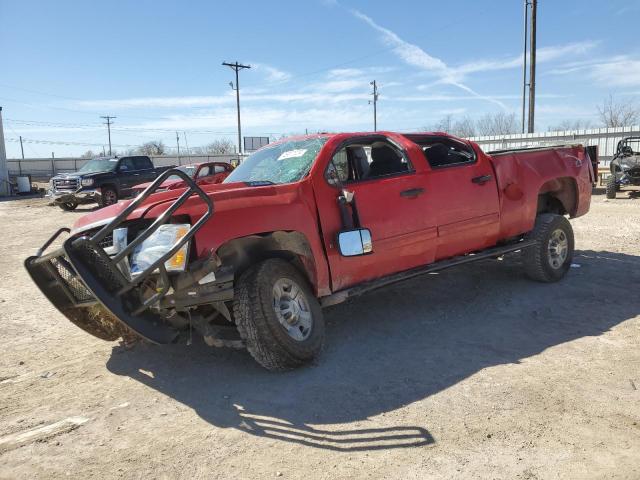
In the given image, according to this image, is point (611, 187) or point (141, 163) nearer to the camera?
point (611, 187)

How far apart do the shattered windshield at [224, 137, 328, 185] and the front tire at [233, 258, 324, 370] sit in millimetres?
889

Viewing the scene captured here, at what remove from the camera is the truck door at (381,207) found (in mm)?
4449

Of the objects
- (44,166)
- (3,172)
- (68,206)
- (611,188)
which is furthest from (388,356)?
(44,166)

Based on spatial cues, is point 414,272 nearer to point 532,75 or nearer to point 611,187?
point 611,187

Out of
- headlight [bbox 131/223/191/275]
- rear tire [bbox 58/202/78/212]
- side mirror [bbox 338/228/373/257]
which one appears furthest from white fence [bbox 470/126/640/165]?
headlight [bbox 131/223/191/275]

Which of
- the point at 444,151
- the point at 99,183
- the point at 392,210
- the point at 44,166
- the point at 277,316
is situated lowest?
the point at 277,316

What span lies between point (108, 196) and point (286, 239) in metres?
16.9

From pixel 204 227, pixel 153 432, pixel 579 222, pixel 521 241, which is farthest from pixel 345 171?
pixel 579 222

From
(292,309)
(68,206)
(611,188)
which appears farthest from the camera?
(68,206)

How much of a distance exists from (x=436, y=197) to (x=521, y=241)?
1697 mm

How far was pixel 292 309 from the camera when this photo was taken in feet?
13.7

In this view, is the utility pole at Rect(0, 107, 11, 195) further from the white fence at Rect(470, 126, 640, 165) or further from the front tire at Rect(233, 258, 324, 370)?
the front tire at Rect(233, 258, 324, 370)

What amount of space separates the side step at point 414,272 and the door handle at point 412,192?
700 mm

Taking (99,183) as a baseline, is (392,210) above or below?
below
